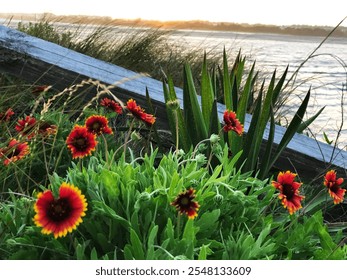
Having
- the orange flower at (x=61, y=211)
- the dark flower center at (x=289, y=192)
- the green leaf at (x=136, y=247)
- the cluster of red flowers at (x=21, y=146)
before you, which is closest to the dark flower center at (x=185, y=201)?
the green leaf at (x=136, y=247)

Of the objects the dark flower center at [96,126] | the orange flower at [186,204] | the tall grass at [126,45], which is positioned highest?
the dark flower center at [96,126]

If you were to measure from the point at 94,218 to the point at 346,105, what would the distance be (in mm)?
6222

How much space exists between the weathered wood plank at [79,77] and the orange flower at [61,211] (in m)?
1.74

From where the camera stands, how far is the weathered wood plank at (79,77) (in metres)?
3.18

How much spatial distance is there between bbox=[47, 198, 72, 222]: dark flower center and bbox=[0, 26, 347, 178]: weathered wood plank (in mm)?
1747

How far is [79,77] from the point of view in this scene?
329 cm

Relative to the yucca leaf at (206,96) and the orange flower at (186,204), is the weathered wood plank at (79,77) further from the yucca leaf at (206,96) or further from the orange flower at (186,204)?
the orange flower at (186,204)

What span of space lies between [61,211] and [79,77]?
73.9 inches

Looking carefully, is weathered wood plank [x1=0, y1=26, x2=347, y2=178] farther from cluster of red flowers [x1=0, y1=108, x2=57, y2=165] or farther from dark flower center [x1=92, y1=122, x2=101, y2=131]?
dark flower center [x1=92, y1=122, x2=101, y2=131]

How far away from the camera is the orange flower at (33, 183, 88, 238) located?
1.47 metres

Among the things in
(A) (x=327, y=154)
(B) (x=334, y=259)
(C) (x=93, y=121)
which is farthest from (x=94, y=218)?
(A) (x=327, y=154)

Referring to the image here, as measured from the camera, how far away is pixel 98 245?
184 centimetres

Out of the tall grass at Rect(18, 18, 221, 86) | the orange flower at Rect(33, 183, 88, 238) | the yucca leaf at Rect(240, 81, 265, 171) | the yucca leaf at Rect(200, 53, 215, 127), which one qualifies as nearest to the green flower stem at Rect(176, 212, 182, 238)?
the orange flower at Rect(33, 183, 88, 238)

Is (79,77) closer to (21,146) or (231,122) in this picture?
(21,146)
